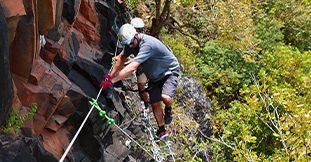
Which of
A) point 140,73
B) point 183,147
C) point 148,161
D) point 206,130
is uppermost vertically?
point 140,73

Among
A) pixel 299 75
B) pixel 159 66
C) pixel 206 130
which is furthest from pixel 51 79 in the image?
pixel 299 75

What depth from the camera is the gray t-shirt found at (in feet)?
19.4

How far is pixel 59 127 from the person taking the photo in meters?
4.87

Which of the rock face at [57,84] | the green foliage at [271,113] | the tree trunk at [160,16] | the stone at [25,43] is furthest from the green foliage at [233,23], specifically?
the stone at [25,43]

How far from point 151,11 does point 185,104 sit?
292 centimetres

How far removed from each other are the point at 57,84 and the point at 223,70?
10278 mm

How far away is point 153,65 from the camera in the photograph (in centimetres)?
628

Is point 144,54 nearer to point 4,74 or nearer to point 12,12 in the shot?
point 12,12

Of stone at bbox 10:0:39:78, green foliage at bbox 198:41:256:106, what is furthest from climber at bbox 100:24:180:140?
green foliage at bbox 198:41:256:106

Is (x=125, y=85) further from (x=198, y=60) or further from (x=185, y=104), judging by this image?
(x=198, y=60)

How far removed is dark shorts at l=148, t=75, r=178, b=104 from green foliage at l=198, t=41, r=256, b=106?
24.5 ft

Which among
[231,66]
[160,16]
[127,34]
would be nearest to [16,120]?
[127,34]

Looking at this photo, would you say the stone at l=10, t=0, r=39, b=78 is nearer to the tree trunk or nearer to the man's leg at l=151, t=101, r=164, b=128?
the man's leg at l=151, t=101, r=164, b=128

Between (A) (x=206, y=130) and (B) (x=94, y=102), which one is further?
(A) (x=206, y=130)
